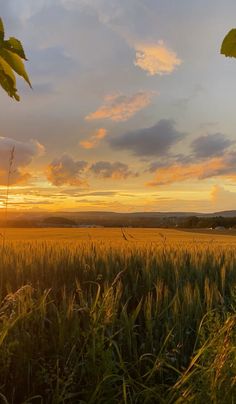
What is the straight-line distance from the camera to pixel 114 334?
2.91 meters

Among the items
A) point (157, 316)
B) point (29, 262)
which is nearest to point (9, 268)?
point (29, 262)

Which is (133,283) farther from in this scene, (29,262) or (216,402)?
(216,402)

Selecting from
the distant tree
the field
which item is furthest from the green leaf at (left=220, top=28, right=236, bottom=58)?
the field

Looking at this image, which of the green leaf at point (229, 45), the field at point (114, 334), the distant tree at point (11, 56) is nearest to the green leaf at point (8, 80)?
the distant tree at point (11, 56)

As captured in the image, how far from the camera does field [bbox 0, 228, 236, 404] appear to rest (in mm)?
2627

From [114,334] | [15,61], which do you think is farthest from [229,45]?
[114,334]

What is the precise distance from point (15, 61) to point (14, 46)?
4 cm

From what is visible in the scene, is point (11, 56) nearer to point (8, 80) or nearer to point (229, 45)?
point (8, 80)

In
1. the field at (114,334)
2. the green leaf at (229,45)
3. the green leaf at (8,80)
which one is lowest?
the field at (114,334)

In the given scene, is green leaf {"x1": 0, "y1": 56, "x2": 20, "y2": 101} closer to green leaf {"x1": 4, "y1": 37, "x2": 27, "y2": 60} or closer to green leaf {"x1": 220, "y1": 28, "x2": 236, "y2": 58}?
green leaf {"x1": 4, "y1": 37, "x2": 27, "y2": 60}

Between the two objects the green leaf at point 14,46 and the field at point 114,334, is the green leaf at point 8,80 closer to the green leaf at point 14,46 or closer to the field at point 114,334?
the green leaf at point 14,46

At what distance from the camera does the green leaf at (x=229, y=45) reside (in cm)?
119

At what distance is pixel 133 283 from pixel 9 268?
1.19 meters

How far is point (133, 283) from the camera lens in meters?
4.49
